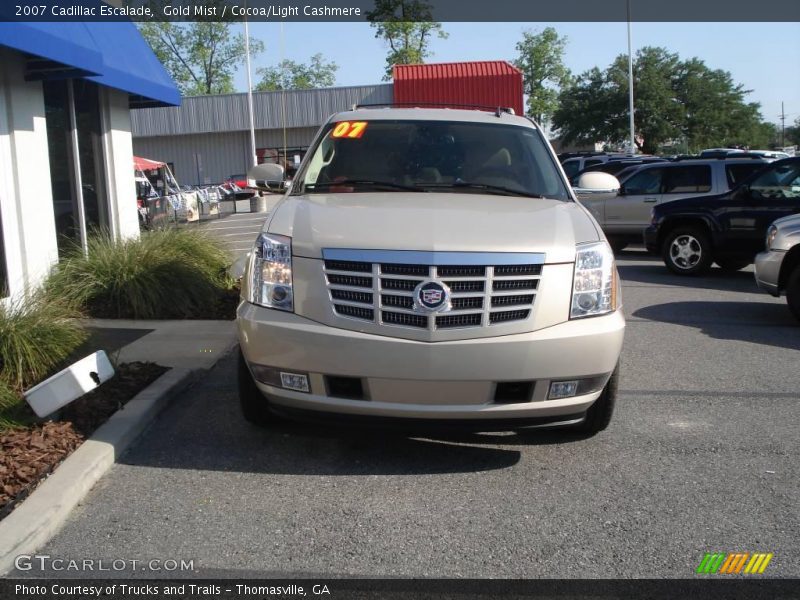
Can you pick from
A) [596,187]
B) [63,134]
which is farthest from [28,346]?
[63,134]

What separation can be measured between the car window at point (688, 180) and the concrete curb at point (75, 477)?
37.9 feet

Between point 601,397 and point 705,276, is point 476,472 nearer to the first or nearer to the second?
point 601,397

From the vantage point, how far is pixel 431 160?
5898 mm

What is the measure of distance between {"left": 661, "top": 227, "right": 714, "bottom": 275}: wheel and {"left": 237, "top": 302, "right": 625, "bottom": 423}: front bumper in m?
9.43

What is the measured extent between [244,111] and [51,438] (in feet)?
134

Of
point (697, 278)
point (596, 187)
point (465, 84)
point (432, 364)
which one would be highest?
point (465, 84)

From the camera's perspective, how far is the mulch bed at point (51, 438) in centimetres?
428

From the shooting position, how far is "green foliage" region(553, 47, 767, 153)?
54.1m

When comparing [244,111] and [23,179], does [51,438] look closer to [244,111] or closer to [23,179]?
[23,179]

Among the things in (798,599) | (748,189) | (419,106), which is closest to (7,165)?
(419,106)

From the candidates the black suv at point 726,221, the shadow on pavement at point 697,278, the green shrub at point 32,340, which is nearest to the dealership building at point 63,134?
the green shrub at point 32,340

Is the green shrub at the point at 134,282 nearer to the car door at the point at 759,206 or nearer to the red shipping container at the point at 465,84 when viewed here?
the car door at the point at 759,206

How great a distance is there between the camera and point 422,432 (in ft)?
14.6

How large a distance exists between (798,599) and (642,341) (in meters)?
5.01
